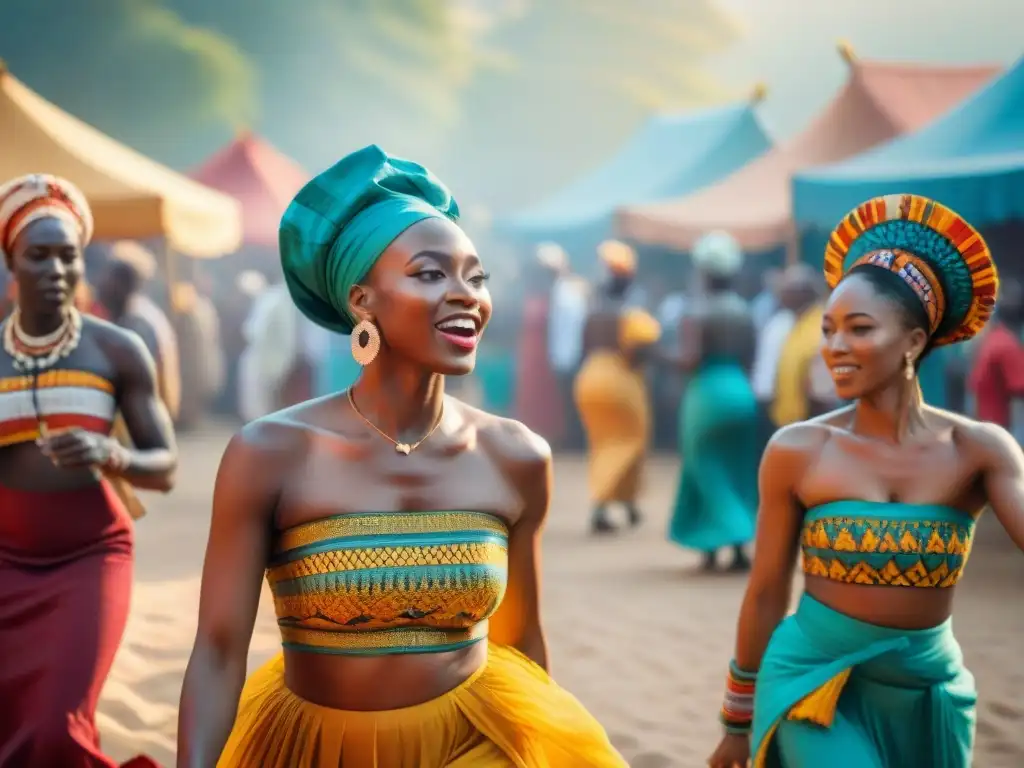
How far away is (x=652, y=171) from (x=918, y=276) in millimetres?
18765

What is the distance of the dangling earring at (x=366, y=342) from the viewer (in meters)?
2.72

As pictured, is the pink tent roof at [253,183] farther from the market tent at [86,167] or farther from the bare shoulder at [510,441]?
the bare shoulder at [510,441]

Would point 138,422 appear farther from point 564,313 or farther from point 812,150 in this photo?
point 812,150

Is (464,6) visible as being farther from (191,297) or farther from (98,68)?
(191,297)

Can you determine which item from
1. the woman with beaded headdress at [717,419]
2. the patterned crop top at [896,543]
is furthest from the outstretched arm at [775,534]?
the woman with beaded headdress at [717,419]

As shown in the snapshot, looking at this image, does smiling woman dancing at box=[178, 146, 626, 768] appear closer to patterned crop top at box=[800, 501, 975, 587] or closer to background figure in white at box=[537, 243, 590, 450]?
patterned crop top at box=[800, 501, 975, 587]

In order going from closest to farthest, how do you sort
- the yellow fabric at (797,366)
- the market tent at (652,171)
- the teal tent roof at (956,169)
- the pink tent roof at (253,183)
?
1. the teal tent roof at (956,169)
2. the yellow fabric at (797,366)
3. the market tent at (652,171)
4. the pink tent roof at (253,183)

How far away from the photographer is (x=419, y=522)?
266 cm

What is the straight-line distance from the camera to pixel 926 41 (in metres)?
37.3

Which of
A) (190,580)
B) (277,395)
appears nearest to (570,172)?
(277,395)

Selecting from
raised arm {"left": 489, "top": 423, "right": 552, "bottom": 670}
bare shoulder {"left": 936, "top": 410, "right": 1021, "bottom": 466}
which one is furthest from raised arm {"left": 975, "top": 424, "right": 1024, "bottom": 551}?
raised arm {"left": 489, "top": 423, "right": 552, "bottom": 670}

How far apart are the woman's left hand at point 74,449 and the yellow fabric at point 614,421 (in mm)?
7686

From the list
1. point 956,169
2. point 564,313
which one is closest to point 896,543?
point 956,169

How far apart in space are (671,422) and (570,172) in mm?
31272
